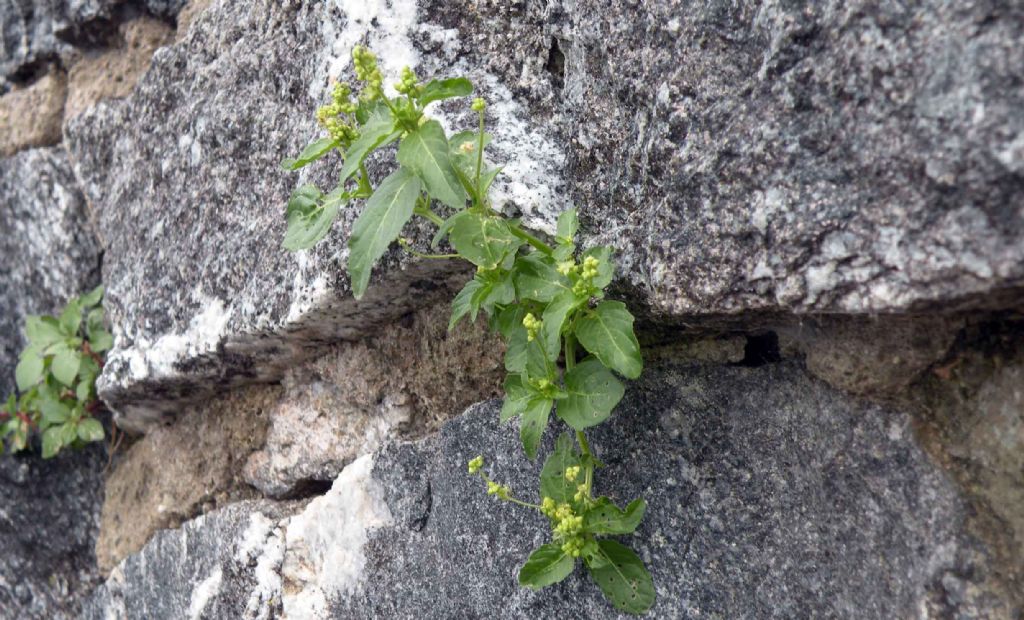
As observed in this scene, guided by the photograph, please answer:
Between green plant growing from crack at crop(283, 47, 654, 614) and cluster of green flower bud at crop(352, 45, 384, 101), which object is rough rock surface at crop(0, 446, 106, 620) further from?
cluster of green flower bud at crop(352, 45, 384, 101)

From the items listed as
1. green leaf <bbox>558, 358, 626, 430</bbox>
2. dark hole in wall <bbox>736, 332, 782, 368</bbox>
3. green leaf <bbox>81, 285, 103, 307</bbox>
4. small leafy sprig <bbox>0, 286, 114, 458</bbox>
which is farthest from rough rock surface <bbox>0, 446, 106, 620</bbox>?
dark hole in wall <bbox>736, 332, 782, 368</bbox>

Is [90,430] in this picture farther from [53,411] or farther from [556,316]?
[556,316]

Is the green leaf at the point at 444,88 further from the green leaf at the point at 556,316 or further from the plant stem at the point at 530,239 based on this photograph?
the green leaf at the point at 556,316

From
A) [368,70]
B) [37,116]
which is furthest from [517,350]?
[37,116]

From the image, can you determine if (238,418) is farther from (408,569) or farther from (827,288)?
(827,288)

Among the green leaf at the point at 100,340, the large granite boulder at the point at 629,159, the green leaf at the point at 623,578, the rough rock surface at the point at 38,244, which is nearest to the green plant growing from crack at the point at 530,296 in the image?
the green leaf at the point at 623,578

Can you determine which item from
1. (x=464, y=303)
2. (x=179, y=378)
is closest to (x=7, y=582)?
(x=179, y=378)
